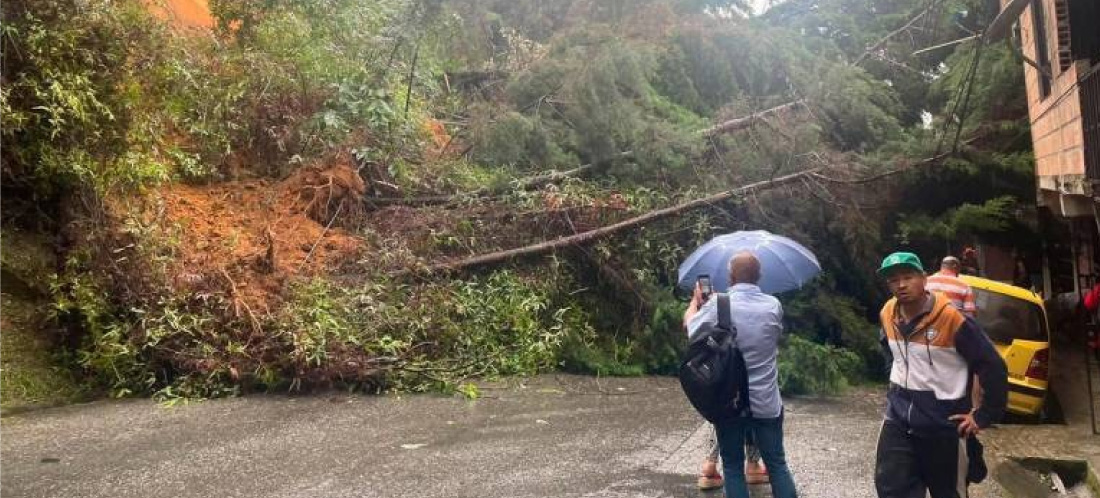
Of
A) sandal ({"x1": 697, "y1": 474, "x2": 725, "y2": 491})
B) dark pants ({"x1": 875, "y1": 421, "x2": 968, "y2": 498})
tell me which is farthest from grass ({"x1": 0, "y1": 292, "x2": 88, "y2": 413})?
dark pants ({"x1": 875, "y1": 421, "x2": 968, "y2": 498})

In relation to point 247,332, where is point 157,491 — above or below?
below

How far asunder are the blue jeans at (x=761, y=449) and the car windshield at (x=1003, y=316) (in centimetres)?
554

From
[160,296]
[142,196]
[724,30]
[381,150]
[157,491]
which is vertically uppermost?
[724,30]

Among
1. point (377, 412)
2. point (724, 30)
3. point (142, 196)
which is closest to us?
point (377, 412)

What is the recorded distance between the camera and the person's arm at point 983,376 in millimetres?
3578

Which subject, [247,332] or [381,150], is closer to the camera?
[247,332]

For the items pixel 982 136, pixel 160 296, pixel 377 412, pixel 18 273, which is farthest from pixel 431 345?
pixel 982 136

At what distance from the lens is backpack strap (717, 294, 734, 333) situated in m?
4.28

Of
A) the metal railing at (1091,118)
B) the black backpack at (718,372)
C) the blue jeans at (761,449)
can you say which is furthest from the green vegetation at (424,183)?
the black backpack at (718,372)

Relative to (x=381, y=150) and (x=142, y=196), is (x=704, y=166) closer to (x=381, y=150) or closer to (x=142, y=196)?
(x=381, y=150)

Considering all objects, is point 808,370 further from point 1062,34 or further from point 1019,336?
point 1062,34

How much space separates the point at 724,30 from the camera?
12758mm

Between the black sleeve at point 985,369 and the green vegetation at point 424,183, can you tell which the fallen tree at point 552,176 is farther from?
the black sleeve at point 985,369

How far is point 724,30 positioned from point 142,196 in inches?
328
